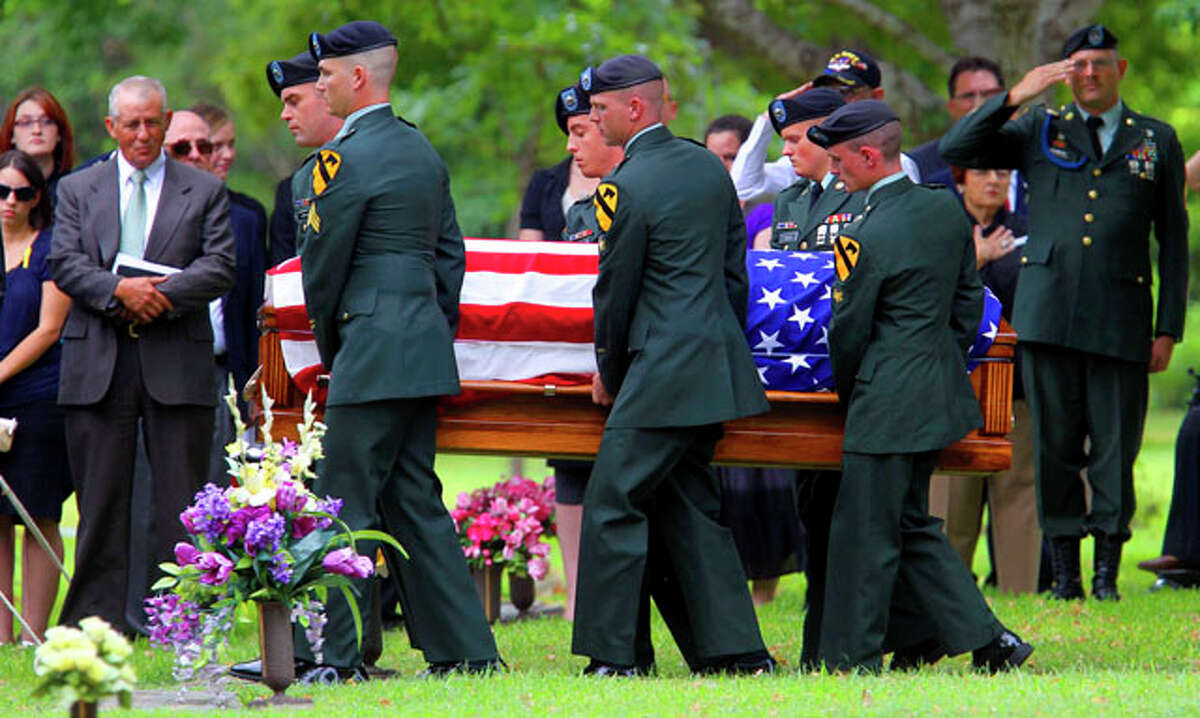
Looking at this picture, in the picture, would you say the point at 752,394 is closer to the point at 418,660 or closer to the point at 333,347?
the point at 333,347

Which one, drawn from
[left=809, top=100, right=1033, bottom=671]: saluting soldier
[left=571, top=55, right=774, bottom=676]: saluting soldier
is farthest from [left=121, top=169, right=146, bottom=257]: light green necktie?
[left=809, top=100, right=1033, bottom=671]: saluting soldier

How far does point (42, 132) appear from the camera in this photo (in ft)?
31.2

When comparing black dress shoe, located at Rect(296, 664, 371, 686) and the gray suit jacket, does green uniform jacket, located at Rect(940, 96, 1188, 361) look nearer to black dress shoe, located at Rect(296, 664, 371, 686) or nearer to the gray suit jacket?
the gray suit jacket

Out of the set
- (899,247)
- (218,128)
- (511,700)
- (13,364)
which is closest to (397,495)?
(511,700)

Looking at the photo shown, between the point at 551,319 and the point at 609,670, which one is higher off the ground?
the point at 551,319

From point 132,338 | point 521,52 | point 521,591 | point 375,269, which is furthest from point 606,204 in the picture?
point 521,52

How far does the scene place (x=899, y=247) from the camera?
711 cm

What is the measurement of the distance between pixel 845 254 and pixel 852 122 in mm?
474

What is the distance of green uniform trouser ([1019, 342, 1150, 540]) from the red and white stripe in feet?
9.79

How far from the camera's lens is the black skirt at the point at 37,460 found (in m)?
9.01

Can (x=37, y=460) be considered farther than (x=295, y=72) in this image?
Yes

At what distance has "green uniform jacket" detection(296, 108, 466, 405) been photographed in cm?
688

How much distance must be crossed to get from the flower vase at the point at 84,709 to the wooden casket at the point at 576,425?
257 cm

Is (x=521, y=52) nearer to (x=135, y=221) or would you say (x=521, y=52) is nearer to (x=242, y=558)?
(x=135, y=221)
